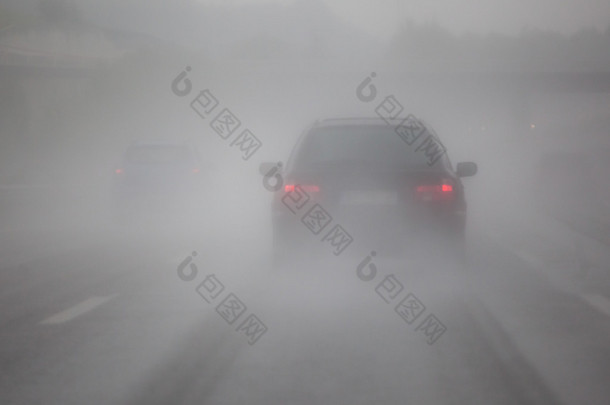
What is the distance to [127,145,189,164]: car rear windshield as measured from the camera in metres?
21.8

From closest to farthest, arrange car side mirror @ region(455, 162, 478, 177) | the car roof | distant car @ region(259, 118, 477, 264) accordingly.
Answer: distant car @ region(259, 118, 477, 264)
the car roof
car side mirror @ region(455, 162, 478, 177)

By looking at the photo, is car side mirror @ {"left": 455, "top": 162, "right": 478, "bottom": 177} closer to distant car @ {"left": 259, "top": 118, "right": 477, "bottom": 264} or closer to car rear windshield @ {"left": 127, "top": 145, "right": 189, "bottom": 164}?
distant car @ {"left": 259, "top": 118, "right": 477, "bottom": 264}

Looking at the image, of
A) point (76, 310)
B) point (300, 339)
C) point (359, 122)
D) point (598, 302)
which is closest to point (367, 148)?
point (359, 122)

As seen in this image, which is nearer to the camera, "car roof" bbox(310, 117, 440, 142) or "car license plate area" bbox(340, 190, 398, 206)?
"car license plate area" bbox(340, 190, 398, 206)

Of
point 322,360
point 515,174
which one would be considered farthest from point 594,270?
point 515,174

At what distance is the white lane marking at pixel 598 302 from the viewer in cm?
937

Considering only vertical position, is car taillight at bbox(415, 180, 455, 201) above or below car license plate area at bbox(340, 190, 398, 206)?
below

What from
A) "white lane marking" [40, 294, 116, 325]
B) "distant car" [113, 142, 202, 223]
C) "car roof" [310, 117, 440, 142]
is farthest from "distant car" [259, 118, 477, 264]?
"distant car" [113, 142, 202, 223]

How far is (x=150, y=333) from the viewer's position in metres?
8.21

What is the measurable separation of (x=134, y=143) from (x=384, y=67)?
4395 cm

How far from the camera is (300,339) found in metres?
7.86

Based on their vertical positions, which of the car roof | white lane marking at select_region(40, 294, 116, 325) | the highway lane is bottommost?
the highway lane

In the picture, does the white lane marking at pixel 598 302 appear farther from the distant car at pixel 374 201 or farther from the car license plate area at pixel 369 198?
the car license plate area at pixel 369 198

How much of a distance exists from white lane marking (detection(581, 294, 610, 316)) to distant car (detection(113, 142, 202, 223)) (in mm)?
12413
